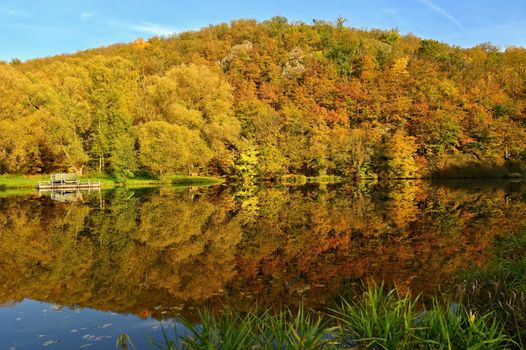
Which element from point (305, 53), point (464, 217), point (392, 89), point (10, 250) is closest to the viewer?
point (10, 250)

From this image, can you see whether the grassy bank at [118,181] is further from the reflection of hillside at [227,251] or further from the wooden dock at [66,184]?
the reflection of hillside at [227,251]

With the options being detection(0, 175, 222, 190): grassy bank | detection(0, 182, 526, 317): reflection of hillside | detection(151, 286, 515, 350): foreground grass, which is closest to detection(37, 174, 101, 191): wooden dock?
detection(0, 175, 222, 190): grassy bank

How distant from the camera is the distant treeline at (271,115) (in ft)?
164

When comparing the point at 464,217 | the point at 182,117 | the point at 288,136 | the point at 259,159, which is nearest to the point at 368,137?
the point at 288,136

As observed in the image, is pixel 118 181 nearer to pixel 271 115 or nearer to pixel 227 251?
pixel 271 115

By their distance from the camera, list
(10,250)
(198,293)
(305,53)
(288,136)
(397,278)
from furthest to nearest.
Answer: (305,53) → (288,136) → (10,250) → (397,278) → (198,293)

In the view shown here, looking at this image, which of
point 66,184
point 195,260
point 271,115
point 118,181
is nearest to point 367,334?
point 195,260

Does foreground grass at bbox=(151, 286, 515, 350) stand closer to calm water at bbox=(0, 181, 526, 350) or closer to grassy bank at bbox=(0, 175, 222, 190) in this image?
calm water at bbox=(0, 181, 526, 350)

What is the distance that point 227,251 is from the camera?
14.7 metres

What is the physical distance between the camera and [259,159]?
5991 centimetres

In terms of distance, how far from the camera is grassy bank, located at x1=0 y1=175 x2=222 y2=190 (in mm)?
45750

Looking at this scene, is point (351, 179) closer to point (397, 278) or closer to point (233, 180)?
point (233, 180)

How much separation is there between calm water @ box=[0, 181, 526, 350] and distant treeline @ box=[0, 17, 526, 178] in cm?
2702

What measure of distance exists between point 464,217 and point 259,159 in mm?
40447
